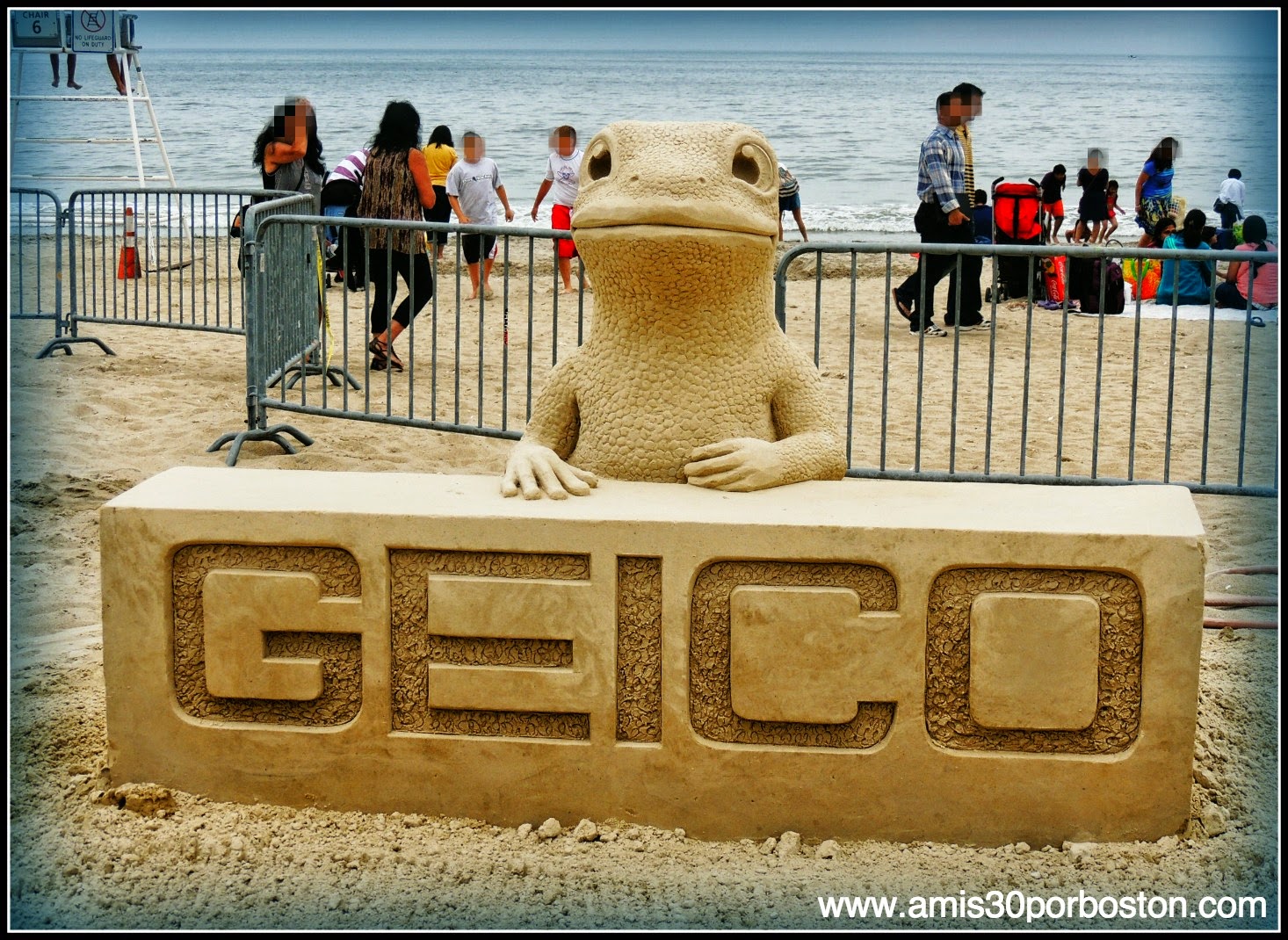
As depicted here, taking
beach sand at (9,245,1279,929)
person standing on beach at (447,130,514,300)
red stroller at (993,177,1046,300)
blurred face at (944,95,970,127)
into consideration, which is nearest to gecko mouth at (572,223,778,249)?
beach sand at (9,245,1279,929)

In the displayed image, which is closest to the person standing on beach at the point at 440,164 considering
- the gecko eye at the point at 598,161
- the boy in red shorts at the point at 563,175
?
the boy in red shorts at the point at 563,175

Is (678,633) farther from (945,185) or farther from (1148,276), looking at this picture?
(1148,276)

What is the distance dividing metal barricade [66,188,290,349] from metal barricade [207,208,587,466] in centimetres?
69

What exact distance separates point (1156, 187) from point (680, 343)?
34.7 feet

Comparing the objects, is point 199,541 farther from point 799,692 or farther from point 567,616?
point 799,692

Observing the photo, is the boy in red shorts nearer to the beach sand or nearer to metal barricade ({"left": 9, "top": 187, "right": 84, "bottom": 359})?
metal barricade ({"left": 9, "top": 187, "right": 84, "bottom": 359})

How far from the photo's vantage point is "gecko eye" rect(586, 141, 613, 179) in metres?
3.97

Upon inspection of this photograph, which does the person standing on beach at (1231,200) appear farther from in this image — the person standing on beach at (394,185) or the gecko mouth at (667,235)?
the gecko mouth at (667,235)

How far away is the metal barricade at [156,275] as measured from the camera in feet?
31.8

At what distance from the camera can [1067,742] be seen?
368cm

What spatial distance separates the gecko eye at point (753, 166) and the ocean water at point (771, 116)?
136 centimetres

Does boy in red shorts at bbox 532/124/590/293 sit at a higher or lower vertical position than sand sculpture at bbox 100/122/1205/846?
higher

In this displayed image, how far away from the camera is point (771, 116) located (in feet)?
191

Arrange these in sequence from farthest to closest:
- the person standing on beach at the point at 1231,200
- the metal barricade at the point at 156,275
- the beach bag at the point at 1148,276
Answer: the person standing on beach at the point at 1231,200, the beach bag at the point at 1148,276, the metal barricade at the point at 156,275
